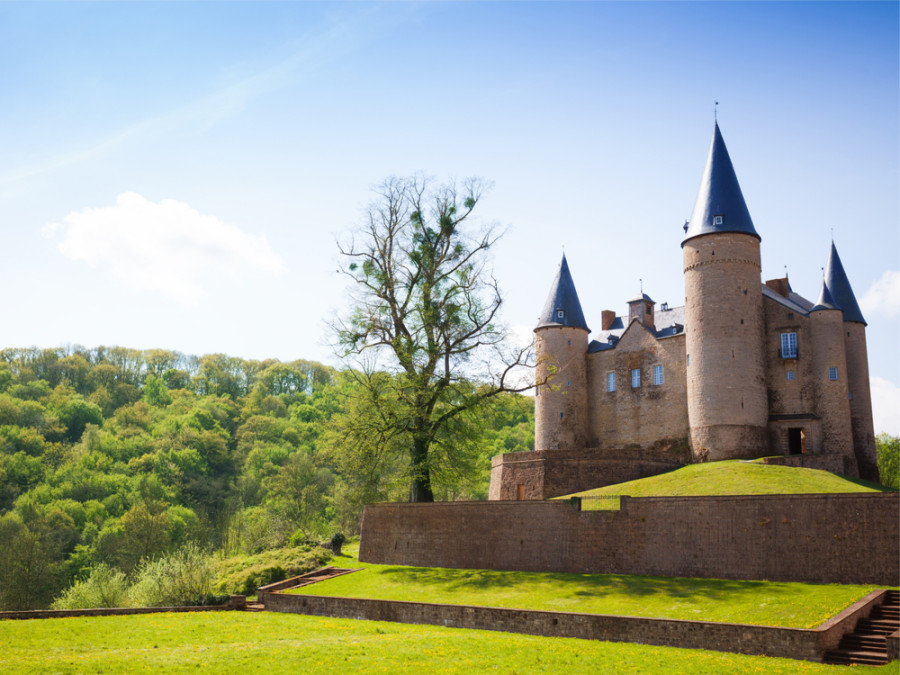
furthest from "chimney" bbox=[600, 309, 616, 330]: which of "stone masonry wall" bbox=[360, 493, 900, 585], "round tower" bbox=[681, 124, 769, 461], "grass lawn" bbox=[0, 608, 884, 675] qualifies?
"grass lawn" bbox=[0, 608, 884, 675]

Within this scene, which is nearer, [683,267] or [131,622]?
[131,622]

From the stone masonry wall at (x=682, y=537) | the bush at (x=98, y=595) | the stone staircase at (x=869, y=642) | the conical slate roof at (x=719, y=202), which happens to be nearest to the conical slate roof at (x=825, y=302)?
the conical slate roof at (x=719, y=202)

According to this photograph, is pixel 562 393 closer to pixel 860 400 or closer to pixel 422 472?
pixel 422 472

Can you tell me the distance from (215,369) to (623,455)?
7592cm

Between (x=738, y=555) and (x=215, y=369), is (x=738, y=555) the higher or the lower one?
the lower one

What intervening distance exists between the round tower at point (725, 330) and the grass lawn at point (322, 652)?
841 inches

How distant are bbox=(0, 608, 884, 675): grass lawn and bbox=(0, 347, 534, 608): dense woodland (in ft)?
49.6

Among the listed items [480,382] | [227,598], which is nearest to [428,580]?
[227,598]

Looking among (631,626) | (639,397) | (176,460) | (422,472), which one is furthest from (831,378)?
(176,460)

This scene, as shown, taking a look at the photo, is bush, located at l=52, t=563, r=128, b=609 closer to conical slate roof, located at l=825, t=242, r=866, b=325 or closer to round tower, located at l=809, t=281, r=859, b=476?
round tower, located at l=809, t=281, r=859, b=476

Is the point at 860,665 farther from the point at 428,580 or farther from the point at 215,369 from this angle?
the point at 215,369

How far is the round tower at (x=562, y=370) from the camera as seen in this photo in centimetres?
4397

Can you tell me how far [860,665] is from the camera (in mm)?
15188

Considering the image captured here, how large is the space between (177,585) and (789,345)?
30184 mm
